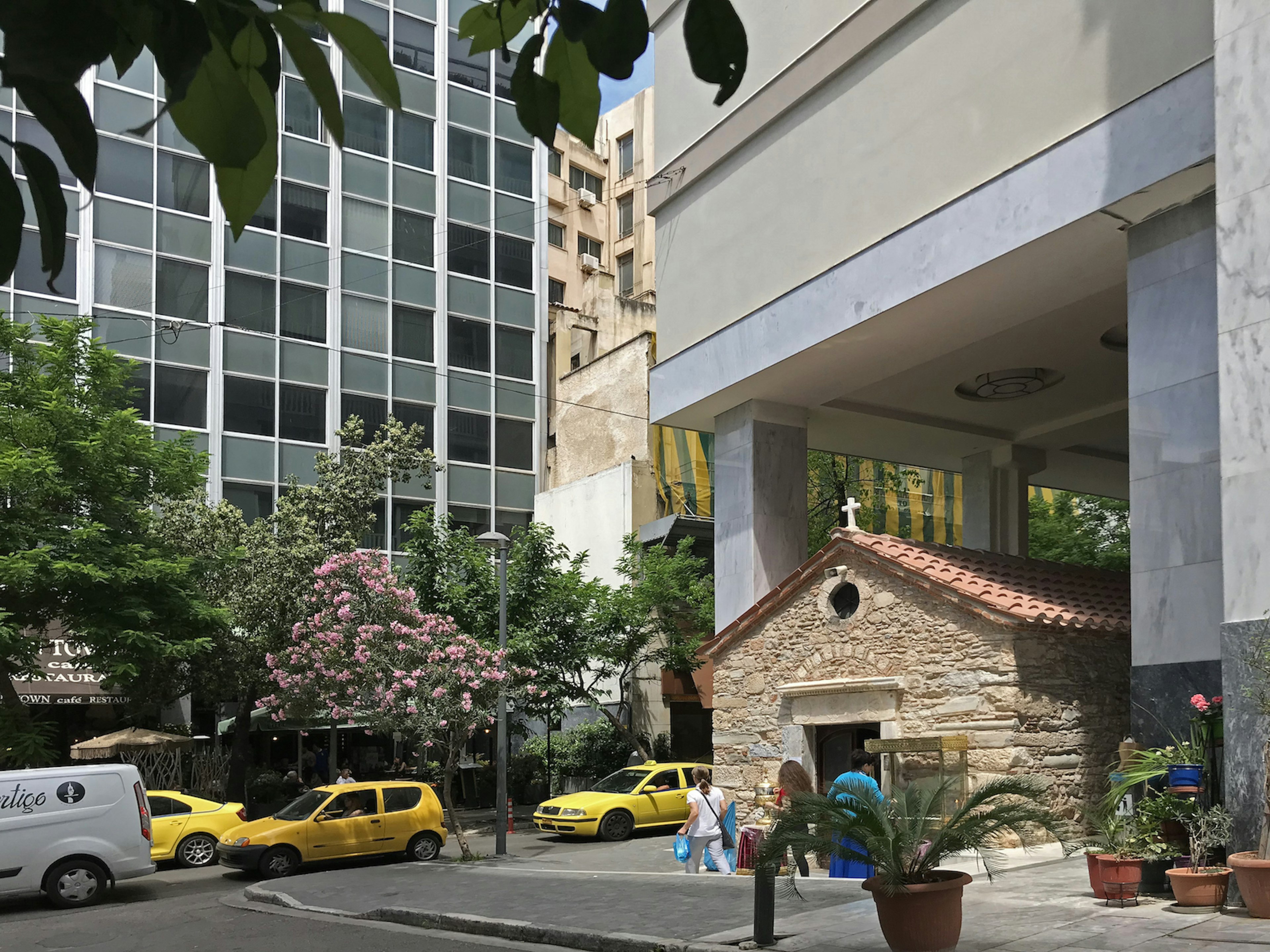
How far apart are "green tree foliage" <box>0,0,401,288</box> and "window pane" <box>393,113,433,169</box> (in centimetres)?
3849

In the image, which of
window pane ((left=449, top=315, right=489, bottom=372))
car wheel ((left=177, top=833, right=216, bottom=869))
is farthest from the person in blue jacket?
window pane ((left=449, top=315, right=489, bottom=372))

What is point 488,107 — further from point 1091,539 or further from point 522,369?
point 1091,539

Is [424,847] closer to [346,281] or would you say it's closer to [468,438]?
[468,438]

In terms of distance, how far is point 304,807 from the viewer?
21594 mm

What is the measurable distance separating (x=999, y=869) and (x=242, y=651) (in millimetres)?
19475

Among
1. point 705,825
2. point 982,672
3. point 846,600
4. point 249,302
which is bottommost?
point 705,825

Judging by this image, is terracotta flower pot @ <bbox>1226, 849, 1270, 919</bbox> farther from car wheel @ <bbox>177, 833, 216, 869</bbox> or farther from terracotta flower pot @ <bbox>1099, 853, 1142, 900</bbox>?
car wheel @ <bbox>177, 833, 216, 869</bbox>

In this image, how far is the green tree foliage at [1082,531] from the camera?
36.1 meters

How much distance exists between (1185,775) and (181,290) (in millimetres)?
30668

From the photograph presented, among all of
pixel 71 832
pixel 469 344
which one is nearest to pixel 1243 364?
pixel 71 832

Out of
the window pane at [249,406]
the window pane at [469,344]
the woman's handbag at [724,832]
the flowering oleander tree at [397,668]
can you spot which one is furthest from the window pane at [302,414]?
the woman's handbag at [724,832]

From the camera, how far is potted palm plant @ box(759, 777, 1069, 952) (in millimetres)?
9898

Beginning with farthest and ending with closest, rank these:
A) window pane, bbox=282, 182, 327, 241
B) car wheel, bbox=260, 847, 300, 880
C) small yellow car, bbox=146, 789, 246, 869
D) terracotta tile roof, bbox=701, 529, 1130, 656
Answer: window pane, bbox=282, 182, 327, 241
small yellow car, bbox=146, 789, 246, 869
car wheel, bbox=260, 847, 300, 880
terracotta tile roof, bbox=701, 529, 1130, 656

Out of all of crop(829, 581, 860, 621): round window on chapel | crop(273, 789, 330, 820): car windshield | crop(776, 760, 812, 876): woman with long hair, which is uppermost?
crop(829, 581, 860, 621): round window on chapel
